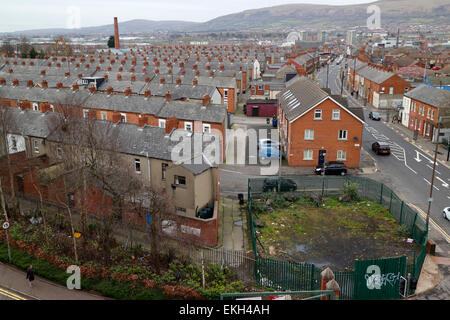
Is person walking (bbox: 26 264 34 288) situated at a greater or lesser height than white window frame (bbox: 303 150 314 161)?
lesser

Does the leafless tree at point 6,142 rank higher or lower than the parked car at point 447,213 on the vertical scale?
higher

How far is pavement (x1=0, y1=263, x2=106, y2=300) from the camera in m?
20.0

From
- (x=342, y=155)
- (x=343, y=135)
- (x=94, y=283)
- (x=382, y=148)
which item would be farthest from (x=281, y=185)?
(x=94, y=283)

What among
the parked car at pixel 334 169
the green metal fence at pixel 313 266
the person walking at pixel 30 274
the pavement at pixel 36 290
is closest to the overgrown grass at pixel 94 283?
the pavement at pixel 36 290

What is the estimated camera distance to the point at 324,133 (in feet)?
135

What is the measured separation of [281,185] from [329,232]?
7842mm

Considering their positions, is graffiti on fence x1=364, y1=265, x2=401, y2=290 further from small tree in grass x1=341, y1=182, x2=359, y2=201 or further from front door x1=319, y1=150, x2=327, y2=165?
front door x1=319, y1=150, x2=327, y2=165

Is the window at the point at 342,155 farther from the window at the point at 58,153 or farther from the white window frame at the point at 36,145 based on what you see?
the white window frame at the point at 36,145

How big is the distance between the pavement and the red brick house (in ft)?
87.9

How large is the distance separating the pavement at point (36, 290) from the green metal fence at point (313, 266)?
29.2ft

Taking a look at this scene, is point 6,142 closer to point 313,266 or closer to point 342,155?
point 313,266

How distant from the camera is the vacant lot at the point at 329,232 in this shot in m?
24.6

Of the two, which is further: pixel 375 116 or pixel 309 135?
pixel 375 116

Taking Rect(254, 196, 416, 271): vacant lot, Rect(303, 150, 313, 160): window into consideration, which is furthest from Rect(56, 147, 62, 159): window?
Rect(303, 150, 313, 160): window
